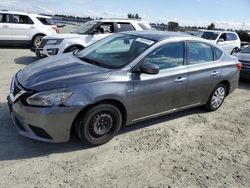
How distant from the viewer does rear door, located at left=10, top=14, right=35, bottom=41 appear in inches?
512

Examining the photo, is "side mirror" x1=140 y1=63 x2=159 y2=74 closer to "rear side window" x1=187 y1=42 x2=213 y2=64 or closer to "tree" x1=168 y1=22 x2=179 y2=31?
"rear side window" x1=187 y1=42 x2=213 y2=64

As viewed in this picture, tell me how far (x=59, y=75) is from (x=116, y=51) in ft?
4.38

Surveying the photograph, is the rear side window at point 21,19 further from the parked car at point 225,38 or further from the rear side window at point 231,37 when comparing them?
the rear side window at point 231,37

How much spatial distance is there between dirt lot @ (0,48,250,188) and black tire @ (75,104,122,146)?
0.15m

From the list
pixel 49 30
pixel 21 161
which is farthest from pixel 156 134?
pixel 49 30

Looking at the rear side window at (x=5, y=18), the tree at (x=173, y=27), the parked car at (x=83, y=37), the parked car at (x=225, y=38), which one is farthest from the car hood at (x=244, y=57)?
the tree at (x=173, y=27)

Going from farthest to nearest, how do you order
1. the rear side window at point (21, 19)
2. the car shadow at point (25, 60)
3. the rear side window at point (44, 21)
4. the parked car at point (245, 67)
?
the rear side window at point (44, 21)
the rear side window at point (21, 19)
the car shadow at point (25, 60)
the parked car at point (245, 67)

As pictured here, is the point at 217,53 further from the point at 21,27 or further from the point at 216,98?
the point at 21,27

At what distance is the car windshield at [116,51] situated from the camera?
475 centimetres

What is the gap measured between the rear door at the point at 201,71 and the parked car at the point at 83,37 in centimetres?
498

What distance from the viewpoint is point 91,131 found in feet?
14.0

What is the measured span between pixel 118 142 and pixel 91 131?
560mm

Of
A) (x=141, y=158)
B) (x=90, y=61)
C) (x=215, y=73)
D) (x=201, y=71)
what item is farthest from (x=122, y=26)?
(x=141, y=158)

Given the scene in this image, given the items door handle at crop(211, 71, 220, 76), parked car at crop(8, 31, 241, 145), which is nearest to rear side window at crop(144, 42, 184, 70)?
parked car at crop(8, 31, 241, 145)
